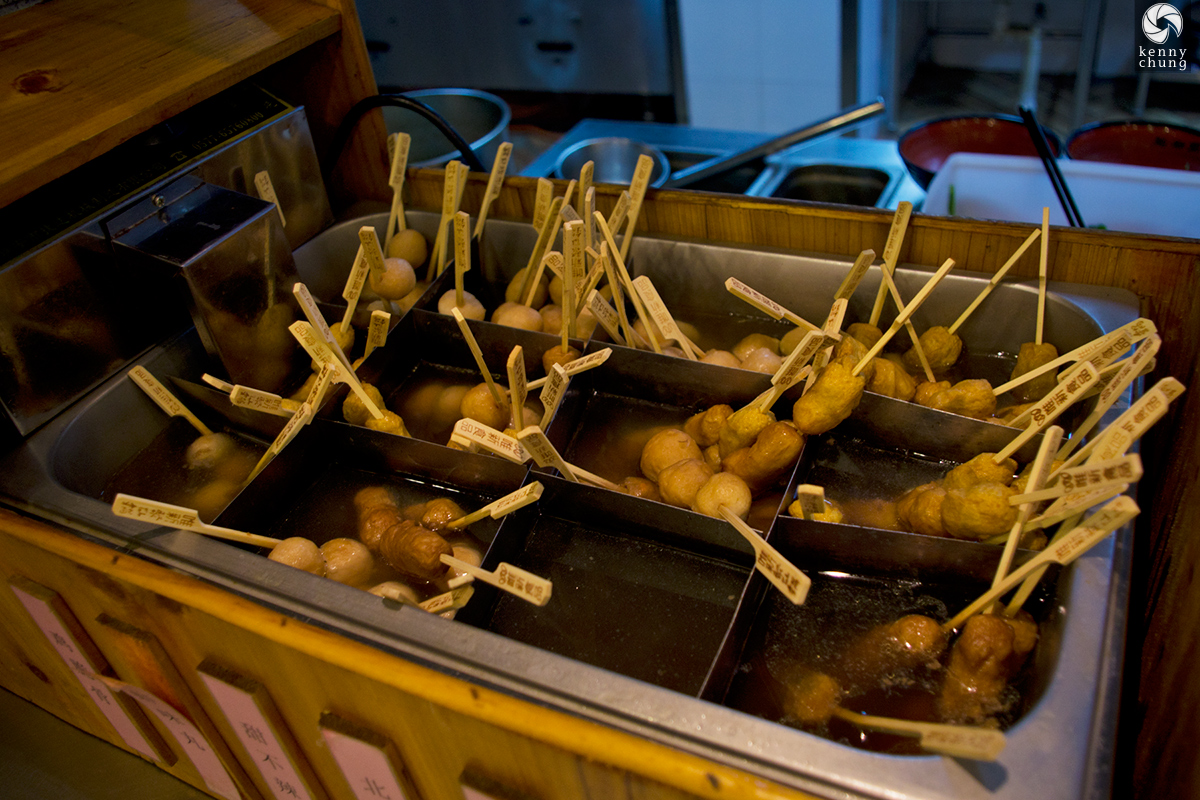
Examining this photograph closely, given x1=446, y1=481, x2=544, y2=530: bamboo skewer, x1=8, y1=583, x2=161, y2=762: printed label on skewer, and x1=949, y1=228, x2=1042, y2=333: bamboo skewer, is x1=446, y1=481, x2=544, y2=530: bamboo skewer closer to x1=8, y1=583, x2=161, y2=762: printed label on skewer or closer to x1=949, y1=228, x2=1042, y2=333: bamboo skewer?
x1=8, y1=583, x2=161, y2=762: printed label on skewer

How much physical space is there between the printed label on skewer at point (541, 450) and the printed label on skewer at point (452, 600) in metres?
0.28

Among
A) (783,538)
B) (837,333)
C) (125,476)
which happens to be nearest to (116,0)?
(125,476)

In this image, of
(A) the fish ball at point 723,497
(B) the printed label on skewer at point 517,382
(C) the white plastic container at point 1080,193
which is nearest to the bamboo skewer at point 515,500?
(B) the printed label on skewer at point 517,382

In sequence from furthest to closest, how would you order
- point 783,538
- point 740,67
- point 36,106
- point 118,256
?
point 740,67 → point 118,256 → point 36,106 → point 783,538

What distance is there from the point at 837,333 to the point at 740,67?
4.36 meters

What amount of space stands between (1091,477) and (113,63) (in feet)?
7.21

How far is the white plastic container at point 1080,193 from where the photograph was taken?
2586mm

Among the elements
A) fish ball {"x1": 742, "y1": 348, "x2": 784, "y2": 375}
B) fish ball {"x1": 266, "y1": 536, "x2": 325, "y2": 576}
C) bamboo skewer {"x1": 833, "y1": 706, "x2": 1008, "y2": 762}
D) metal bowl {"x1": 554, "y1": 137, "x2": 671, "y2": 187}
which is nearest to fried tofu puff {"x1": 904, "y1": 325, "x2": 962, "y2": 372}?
fish ball {"x1": 742, "y1": 348, "x2": 784, "y2": 375}

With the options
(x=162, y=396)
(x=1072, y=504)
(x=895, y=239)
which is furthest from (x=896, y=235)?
(x=162, y=396)

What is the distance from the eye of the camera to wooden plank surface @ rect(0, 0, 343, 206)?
165 centimetres

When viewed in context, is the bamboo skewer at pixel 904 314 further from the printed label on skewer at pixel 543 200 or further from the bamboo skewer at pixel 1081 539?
the printed label on skewer at pixel 543 200

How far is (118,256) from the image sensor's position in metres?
1.86

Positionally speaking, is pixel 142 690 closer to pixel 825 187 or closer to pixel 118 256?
pixel 118 256

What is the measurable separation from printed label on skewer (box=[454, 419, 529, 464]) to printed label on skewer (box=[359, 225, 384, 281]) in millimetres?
667
